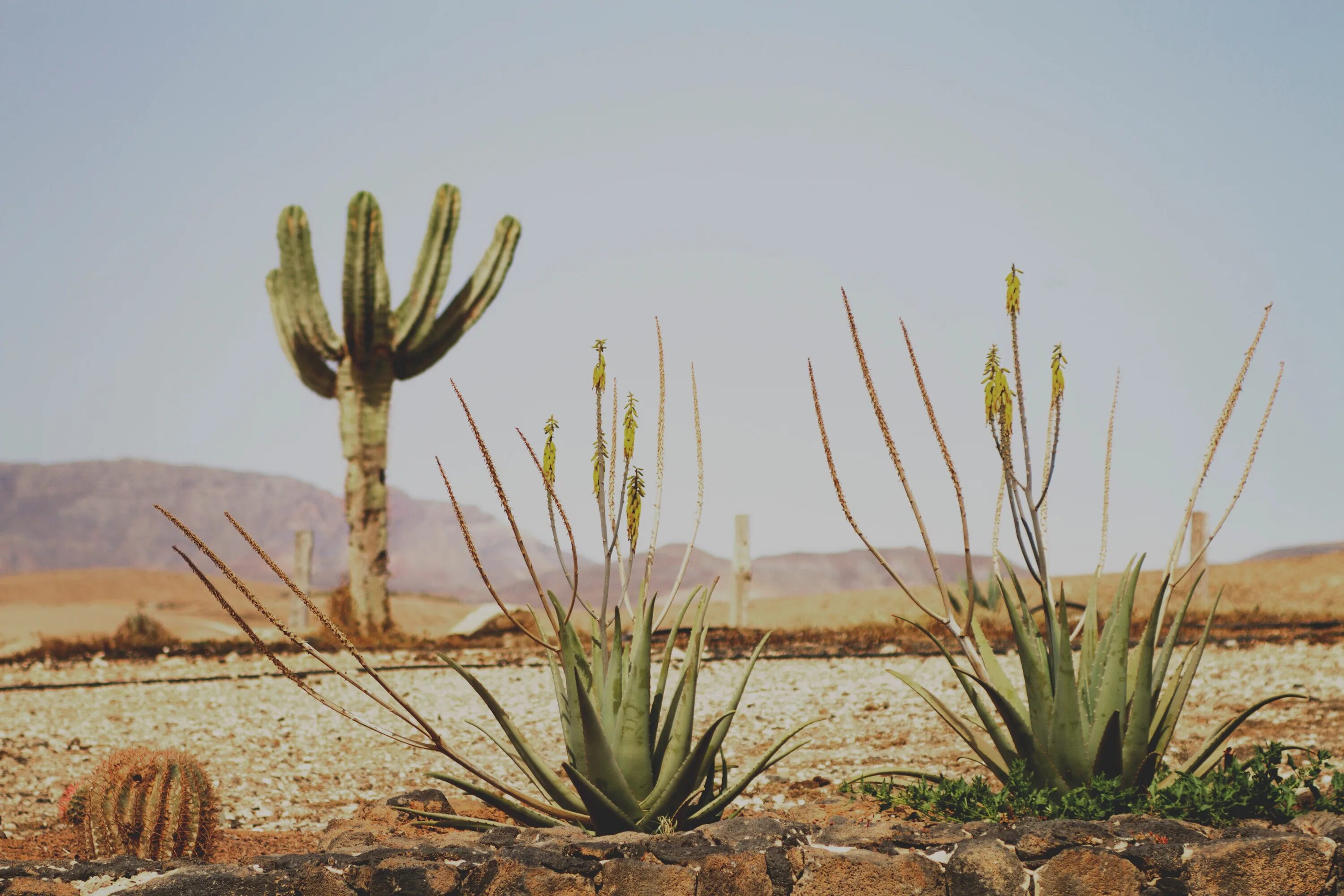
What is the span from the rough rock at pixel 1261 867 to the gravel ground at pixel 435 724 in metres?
2.11

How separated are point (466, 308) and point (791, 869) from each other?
40.1 feet

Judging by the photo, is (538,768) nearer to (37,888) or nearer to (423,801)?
(423,801)

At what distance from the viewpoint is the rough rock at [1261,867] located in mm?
3281

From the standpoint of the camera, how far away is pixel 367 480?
45.5ft

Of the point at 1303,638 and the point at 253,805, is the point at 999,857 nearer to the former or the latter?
the point at 253,805

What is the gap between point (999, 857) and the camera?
10.8ft

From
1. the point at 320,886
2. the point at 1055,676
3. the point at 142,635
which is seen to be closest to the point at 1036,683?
the point at 1055,676

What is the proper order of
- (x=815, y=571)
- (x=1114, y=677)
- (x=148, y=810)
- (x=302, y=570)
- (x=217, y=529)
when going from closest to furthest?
(x=1114, y=677), (x=148, y=810), (x=302, y=570), (x=815, y=571), (x=217, y=529)

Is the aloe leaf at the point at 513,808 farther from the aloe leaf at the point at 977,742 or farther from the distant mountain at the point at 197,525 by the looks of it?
the distant mountain at the point at 197,525

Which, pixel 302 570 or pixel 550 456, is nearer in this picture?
pixel 550 456

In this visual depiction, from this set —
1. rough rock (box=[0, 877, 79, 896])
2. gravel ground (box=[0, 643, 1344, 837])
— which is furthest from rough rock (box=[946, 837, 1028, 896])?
rough rock (box=[0, 877, 79, 896])

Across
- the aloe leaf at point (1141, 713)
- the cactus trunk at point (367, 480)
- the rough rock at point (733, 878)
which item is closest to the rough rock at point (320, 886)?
the rough rock at point (733, 878)

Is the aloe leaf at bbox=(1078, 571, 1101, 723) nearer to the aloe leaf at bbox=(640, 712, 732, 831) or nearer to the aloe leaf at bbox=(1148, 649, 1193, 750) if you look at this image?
the aloe leaf at bbox=(1148, 649, 1193, 750)

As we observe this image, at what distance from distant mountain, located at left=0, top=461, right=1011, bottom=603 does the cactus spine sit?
199 feet
